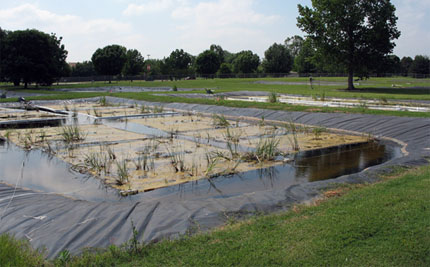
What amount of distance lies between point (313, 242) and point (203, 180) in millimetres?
4066

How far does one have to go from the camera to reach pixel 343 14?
119 ft

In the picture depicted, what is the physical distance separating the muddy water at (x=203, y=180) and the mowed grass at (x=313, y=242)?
239cm

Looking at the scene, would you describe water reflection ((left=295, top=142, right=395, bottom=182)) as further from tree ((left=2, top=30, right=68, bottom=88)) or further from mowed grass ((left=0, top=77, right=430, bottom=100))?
A: tree ((left=2, top=30, right=68, bottom=88))

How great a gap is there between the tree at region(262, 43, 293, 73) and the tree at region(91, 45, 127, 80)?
3199 cm

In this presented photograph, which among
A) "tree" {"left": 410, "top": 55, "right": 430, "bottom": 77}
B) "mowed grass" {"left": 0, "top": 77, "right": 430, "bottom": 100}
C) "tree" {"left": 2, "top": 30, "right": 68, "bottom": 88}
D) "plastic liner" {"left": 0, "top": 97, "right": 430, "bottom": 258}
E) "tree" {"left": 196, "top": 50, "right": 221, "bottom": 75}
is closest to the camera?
"plastic liner" {"left": 0, "top": 97, "right": 430, "bottom": 258}

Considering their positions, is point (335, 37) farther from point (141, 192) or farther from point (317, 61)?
point (141, 192)

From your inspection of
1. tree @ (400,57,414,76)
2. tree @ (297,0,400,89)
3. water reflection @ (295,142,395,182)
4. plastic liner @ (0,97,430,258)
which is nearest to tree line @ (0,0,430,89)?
tree @ (297,0,400,89)

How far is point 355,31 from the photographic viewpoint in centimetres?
3712

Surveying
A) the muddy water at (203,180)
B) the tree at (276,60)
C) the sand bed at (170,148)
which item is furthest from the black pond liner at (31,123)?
the tree at (276,60)

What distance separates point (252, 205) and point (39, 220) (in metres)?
3.06

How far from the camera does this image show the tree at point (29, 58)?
4294 centimetres

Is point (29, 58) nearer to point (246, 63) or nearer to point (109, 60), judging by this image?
point (109, 60)

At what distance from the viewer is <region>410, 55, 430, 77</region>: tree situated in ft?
254

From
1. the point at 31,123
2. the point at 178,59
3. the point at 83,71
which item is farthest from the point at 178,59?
the point at 31,123
